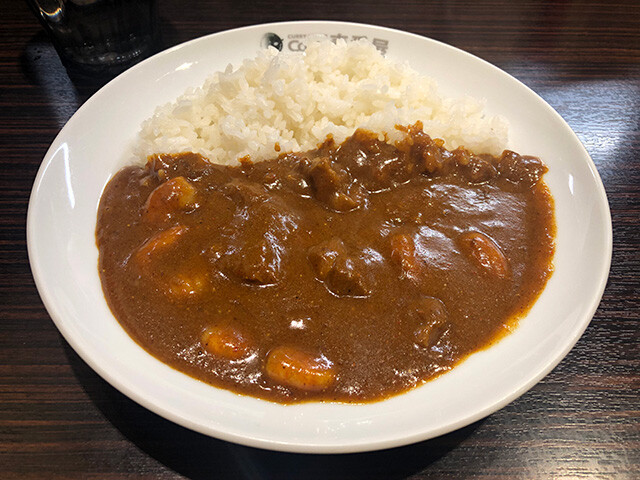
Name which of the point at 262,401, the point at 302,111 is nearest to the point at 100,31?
the point at 302,111

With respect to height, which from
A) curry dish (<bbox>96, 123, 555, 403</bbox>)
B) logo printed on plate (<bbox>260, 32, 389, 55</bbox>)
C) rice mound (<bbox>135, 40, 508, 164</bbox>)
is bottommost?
curry dish (<bbox>96, 123, 555, 403</bbox>)

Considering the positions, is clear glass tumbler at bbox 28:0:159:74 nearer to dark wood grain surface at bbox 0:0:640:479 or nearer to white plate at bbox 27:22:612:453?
dark wood grain surface at bbox 0:0:640:479

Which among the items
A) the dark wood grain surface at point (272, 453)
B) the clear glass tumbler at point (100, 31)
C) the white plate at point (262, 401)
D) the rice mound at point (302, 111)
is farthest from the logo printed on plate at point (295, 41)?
the dark wood grain surface at point (272, 453)

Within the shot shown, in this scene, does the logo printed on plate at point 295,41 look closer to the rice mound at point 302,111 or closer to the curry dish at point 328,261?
the rice mound at point 302,111

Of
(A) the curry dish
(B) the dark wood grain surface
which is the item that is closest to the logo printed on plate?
(A) the curry dish

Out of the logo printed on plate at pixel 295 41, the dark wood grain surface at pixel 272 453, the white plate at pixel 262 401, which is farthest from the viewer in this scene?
the logo printed on plate at pixel 295 41

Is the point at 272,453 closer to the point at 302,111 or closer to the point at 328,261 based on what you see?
the point at 328,261
